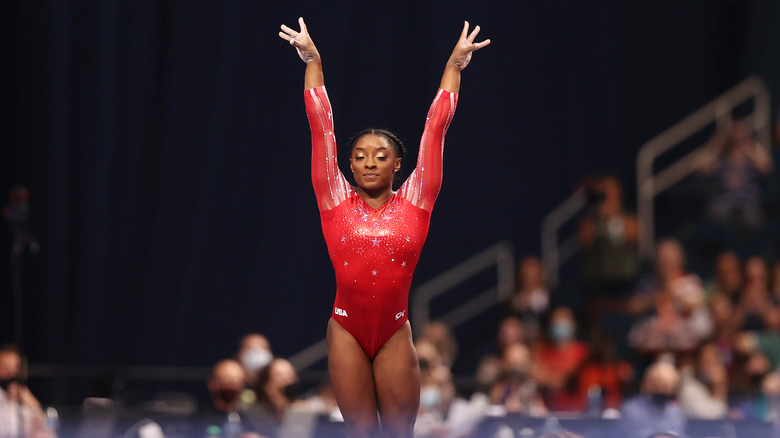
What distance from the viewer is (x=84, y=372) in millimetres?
7805

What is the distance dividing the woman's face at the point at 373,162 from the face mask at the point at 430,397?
2.66 m

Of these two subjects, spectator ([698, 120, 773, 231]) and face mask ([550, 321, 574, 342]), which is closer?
face mask ([550, 321, 574, 342])

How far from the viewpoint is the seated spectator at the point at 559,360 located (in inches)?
300

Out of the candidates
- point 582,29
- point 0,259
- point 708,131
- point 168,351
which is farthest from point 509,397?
point 708,131

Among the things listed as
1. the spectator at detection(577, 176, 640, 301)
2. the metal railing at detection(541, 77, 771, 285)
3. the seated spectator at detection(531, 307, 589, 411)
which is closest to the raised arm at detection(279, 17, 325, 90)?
the seated spectator at detection(531, 307, 589, 411)

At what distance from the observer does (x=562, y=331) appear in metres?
8.23

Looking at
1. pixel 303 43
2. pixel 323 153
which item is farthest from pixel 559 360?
pixel 303 43

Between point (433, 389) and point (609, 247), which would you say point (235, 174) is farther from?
point (609, 247)

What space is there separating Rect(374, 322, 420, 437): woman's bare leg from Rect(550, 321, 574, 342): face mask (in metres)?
4.39

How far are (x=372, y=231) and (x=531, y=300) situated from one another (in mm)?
5064

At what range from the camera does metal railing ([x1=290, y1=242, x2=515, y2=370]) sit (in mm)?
10031

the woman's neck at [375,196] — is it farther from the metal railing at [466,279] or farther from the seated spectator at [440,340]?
the metal railing at [466,279]

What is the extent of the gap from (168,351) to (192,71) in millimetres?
2152

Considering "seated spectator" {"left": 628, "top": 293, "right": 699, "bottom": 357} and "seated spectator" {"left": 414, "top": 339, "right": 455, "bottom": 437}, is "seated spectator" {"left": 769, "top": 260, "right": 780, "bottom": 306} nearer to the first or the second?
"seated spectator" {"left": 628, "top": 293, "right": 699, "bottom": 357}
